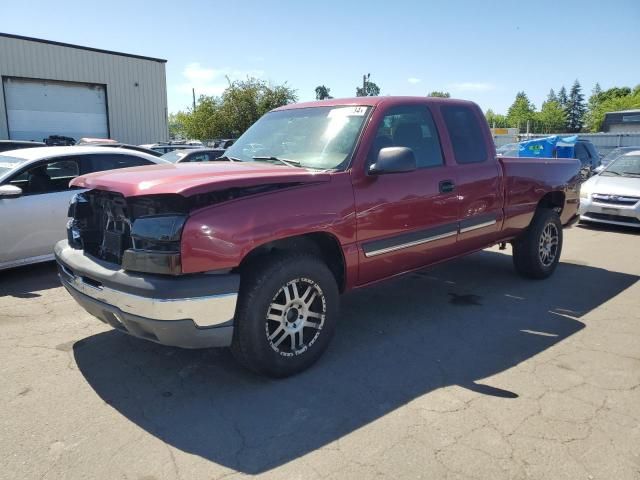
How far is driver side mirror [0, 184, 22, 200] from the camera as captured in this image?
18.4 ft

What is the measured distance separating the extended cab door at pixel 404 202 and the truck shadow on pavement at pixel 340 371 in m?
0.64

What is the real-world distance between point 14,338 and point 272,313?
7.84 feet

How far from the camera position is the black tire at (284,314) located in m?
3.28

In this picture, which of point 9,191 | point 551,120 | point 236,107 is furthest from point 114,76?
point 551,120

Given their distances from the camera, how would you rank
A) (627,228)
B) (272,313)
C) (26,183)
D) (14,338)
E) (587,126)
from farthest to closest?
(587,126)
(627,228)
(26,183)
(14,338)
(272,313)

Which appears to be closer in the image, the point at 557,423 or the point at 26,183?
the point at 557,423

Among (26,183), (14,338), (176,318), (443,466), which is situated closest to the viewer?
(443,466)

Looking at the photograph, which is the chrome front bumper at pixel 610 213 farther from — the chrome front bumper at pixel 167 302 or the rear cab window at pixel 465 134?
the chrome front bumper at pixel 167 302

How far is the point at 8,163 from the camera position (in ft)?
20.4

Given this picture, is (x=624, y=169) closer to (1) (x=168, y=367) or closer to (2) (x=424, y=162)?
(2) (x=424, y=162)

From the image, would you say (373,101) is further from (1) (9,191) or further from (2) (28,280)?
(2) (28,280)

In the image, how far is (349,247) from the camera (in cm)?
381

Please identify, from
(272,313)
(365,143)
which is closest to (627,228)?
(365,143)

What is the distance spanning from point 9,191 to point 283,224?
3937mm
